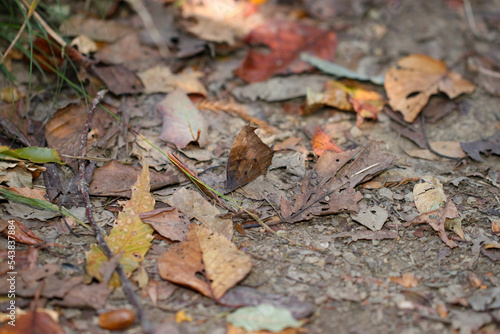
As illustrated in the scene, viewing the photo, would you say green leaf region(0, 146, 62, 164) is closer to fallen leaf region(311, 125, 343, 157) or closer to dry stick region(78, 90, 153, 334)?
dry stick region(78, 90, 153, 334)

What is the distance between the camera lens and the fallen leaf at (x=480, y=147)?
2.31 meters

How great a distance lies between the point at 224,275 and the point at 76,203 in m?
0.81

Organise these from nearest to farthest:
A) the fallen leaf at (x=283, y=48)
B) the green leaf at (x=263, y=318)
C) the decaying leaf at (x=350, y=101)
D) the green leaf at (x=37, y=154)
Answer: the green leaf at (x=263, y=318) < the green leaf at (x=37, y=154) < the decaying leaf at (x=350, y=101) < the fallen leaf at (x=283, y=48)

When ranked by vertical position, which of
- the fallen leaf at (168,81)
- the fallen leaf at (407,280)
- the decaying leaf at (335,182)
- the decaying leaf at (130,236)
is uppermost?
the fallen leaf at (168,81)

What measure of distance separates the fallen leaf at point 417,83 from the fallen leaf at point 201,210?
1.36 meters

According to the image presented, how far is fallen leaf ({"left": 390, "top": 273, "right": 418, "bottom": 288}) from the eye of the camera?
5.51 ft

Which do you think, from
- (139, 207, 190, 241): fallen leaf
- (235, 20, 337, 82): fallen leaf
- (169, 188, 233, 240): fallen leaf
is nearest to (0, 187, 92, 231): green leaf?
(139, 207, 190, 241): fallen leaf

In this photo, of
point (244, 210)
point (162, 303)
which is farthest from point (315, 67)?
point (162, 303)

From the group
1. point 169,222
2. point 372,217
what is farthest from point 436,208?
point 169,222

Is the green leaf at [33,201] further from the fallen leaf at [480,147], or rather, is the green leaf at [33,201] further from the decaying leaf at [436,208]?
the fallen leaf at [480,147]

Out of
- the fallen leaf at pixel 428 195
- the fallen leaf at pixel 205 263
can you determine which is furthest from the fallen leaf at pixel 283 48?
the fallen leaf at pixel 205 263

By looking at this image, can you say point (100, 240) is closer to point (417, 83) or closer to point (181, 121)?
point (181, 121)

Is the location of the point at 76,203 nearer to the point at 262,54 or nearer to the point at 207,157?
the point at 207,157

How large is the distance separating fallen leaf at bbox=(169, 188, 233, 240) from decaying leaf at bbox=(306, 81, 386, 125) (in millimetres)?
1014
